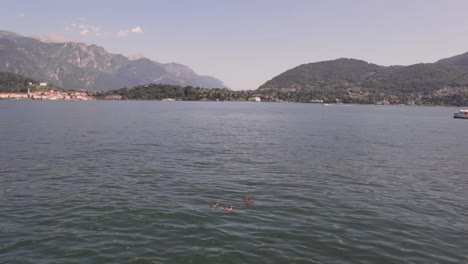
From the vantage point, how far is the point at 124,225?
912 inches

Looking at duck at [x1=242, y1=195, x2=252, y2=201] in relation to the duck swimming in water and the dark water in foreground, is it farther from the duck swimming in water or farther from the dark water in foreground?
the dark water in foreground

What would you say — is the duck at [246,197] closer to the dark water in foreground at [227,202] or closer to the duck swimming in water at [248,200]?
the duck swimming in water at [248,200]

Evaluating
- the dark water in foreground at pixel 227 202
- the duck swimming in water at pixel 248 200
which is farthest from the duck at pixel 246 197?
the dark water in foreground at pixel 227 202

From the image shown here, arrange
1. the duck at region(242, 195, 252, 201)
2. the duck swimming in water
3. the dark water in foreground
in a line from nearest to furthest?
the dark water in foreground
the duck swimming in water
the duck at region(242, 195, 252, 201)

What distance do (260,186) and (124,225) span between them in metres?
15.2

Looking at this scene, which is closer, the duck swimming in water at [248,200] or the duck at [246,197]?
the duck swimming in water at [248,200]

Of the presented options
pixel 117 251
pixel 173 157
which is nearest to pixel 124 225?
pixel 117 251

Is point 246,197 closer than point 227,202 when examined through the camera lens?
No

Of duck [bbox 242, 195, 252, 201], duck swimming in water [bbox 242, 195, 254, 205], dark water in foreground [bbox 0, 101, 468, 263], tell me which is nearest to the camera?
dark water in foreground [bbox 0, 101, 468, 263]

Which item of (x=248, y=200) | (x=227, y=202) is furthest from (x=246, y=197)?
(x=227, y=202)

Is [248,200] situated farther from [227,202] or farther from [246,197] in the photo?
[227,202]

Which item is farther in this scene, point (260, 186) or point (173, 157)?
point (173, 157)

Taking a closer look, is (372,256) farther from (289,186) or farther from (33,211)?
(33,211)

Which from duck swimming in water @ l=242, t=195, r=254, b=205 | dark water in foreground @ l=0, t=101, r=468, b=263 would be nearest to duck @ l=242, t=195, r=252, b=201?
duck swimming in water @ l=242, t=195, r=254, b=205
